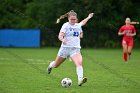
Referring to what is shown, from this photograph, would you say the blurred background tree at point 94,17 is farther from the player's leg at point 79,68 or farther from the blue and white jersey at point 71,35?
the player's leg at point 79,68

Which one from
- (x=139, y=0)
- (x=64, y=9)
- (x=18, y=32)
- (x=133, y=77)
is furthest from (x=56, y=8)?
(x=133, y=77)

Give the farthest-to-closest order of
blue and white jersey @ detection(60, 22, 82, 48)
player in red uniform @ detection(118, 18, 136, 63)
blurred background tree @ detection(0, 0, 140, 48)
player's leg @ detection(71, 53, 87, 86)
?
blurred background tree @ detection(0, 0, 140, 48), player in red uniform @ detection(118, 18, 136, 63), blue and white jersey @ detection(60, 22, 82, 48), player's leg @ detection(71, 53, 87, 86)

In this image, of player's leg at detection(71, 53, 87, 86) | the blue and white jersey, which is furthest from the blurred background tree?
player's leg at detection(71, 53, 87, 86)

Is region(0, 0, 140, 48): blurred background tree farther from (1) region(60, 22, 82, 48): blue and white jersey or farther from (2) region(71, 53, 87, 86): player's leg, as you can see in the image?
(2) region(71, 53, 87, 86): player's leg

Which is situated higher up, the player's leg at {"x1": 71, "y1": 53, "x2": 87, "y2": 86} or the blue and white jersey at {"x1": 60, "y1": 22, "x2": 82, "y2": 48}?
the blue and white jersey at {"x1": 60, "y1": 22, "x2": 82, "y2": 48}

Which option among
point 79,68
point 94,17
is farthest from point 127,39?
point 94,17

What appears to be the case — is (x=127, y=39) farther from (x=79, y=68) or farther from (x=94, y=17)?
(x=94, y=17)

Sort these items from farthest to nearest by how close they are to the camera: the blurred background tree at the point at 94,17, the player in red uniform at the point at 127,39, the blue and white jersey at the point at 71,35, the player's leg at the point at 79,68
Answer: the blurred background tree at the point at 94,17 → the player in red uniform at the point at 127,39 → the blue and white jersey at the point at 71,35 → the player's leg at the point at 79,68

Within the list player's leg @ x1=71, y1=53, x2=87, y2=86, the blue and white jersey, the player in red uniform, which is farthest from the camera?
the player in red uniform

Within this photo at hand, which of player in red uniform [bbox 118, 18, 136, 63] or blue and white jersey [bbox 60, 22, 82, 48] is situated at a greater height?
blue and white jersey [bbox 60, 22, 82, 48]

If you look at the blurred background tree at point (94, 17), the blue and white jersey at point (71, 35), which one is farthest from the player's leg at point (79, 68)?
the blurred background tree at point (94, 17)

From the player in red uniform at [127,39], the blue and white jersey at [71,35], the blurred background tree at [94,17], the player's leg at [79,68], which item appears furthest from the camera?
the blurred background tree at [94,17]

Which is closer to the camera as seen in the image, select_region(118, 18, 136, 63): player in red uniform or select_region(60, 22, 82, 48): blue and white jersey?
select_region(60, 22, 82, 48): blue and white jersey

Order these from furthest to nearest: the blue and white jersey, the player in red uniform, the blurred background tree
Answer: the blurred background tree, the player in red uniform, the blue and white jersey
